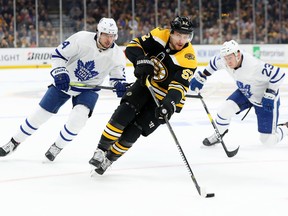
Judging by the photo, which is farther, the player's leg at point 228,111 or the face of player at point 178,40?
the player's leg at point 228,111

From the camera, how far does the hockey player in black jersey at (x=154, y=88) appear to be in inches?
127

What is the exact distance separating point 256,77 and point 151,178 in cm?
137

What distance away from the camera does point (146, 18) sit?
14.1 metres

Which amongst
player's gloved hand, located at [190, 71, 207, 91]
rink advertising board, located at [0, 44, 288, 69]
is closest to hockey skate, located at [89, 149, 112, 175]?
player's gloved hand, located at [190, 71, 207, 91]

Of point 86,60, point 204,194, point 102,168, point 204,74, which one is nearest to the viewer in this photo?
point 204,194

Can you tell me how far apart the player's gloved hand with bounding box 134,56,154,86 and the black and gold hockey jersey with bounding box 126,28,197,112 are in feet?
0.38

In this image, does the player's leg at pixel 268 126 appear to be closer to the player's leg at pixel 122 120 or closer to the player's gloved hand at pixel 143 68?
the player's leg at pixel 122 120

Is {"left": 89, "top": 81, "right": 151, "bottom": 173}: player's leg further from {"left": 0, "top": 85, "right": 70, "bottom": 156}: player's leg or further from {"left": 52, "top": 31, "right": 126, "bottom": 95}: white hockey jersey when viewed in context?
{"left": 0, "top": 85, "right": 70, "bottom": 156}: player's leg

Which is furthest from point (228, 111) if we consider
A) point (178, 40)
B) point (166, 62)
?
point (178, 40)

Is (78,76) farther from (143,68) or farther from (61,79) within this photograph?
(143,68)

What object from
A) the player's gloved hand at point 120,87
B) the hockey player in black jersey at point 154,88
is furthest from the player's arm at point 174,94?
the player's gloved hand at point 120,87

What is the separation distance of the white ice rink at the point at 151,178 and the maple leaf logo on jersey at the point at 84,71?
575mm

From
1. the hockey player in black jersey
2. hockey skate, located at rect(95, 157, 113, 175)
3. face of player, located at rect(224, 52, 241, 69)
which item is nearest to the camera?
the hockey player in black jersey

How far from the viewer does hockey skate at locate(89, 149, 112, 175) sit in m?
3.31
